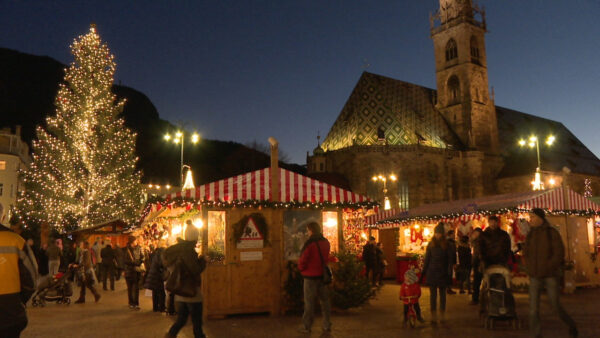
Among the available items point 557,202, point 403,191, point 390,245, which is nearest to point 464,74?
point 403,191

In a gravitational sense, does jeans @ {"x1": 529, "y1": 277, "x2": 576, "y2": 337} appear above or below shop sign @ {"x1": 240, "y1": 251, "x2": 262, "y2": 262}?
below

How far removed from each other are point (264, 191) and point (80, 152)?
762 inches

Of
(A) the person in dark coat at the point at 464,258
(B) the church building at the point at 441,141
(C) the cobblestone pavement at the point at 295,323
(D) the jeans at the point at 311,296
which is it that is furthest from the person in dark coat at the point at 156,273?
(B) the church building at the point at 441,141

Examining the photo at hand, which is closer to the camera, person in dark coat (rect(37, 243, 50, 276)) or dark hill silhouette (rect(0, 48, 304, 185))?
person in dark coat (rect(37, 243, 50, 276))

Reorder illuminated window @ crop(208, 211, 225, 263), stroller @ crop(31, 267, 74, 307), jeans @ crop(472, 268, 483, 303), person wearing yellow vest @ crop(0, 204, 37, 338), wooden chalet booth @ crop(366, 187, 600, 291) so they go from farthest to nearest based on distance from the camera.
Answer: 1. wooden chalet booth @ crop(366, 187, 600, 291)
2. stroller @ crop(31, 267, 74, 307)
3. jeans @ crop(472, 268, 483, 303)
4. illuminated window @ crop(208, 211, 225, 263)
5. person wearing yellow vest @ crop(0, 204, 37, 338)

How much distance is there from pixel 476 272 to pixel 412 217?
8521 mm

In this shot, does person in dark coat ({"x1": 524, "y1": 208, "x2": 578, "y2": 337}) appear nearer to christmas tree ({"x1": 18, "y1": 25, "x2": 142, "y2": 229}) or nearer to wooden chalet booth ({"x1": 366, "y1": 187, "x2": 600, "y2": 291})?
wooden chalet booth ({"x1": 366, "y1": 187, "x2": 600, "y2": 291})

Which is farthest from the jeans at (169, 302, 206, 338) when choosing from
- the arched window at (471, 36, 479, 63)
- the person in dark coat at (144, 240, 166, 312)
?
the arched window at (471, 36, 479, 63)

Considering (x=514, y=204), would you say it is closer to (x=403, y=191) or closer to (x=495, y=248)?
(x=495, y=248)

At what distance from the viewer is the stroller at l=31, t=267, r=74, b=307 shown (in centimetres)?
1280

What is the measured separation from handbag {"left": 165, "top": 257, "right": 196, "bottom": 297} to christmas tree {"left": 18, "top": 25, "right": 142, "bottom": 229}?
71.4ft

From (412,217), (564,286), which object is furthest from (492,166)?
(564,286)

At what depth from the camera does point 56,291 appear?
1349cm

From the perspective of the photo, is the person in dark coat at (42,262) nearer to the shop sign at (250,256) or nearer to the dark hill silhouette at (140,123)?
the shop sign at (250,256)
